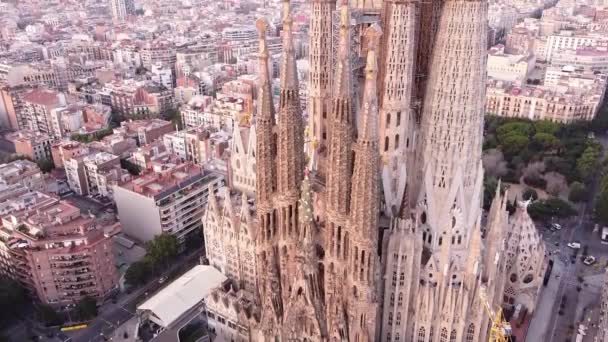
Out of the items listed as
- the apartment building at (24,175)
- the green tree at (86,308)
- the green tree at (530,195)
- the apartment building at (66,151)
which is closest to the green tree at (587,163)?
the green tree at (530,195)

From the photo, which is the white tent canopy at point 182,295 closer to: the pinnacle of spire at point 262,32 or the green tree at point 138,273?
the green tree at point 138,273

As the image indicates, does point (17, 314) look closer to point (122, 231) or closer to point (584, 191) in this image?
point (122, 231)

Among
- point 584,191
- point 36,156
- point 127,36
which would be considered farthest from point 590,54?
point 127,36

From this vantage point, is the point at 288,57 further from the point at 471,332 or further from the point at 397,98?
the point at 471,332

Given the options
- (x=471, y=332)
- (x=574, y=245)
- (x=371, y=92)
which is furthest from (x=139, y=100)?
(x=471, y=332)

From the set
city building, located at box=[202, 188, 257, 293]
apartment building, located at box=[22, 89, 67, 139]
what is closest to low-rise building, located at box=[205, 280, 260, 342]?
city building, located at box=[202, 188, 257, 293]
